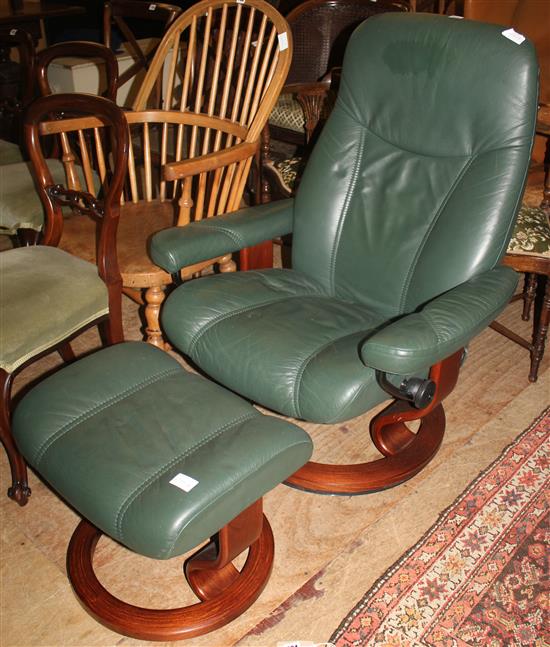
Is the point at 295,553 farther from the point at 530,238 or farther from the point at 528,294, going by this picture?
the point at 528,294

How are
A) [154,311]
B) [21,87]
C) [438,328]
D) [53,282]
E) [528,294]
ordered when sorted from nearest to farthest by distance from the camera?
[438,328] < [53,282] < [154,311] < [528,294] < [21,87]

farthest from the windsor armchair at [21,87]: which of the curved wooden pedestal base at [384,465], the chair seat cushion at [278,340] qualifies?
the curved wooden pedestal base at [384,465]

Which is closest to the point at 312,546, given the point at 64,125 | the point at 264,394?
the point at 264,394

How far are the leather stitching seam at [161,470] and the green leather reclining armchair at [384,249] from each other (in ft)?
0.59

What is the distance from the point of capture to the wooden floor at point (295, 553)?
1.46m

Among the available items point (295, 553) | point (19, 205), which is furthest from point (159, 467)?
point (19, 205)

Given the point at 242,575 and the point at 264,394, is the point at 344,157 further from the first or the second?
the point at 242,575

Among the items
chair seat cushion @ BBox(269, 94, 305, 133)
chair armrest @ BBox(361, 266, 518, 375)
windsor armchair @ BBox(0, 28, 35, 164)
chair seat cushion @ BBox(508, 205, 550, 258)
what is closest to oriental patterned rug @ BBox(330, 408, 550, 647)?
chair armrest @ BBox(361, 266, 518, 375)

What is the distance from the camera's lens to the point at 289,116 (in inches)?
116

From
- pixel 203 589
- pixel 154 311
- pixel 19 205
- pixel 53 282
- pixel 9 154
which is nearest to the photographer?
pixel 203 589

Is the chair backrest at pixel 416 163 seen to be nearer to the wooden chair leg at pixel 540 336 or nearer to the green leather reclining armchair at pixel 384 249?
the green leather reclining armchair at pixel 384 249

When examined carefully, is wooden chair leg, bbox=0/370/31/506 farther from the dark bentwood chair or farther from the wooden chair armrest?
the wooden chair armrest

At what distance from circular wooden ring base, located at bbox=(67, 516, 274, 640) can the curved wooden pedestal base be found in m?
0.27

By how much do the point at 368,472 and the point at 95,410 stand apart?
77cm
